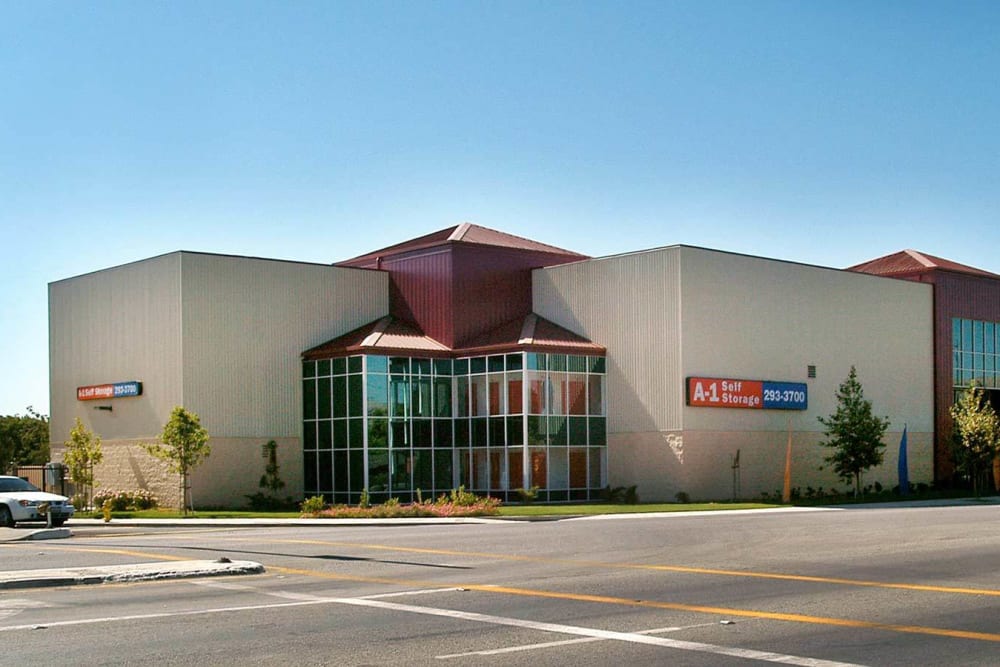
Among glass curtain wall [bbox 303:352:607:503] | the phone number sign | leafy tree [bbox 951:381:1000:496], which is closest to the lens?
the phone number sign

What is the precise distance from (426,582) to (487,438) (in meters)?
33.7

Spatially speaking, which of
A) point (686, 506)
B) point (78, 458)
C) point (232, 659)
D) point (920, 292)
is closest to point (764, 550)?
point (232, 659)

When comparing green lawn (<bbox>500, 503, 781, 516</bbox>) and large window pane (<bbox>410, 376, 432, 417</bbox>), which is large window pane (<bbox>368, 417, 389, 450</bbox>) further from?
green lawn (<bbox>500, 503, 781, 516</bbox>)

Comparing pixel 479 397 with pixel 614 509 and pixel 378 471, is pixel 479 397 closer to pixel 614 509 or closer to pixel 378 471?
pixel 378 471

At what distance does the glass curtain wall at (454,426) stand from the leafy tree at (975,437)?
1765 centimetres

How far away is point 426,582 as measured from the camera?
16.6m

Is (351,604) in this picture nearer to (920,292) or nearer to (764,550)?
(764,550)

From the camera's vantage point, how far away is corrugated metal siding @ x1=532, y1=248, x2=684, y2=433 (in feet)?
158

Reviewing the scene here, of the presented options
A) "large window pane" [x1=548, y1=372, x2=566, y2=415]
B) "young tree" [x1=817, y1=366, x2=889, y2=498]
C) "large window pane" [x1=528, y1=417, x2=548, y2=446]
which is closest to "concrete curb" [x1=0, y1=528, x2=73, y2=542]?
"large window pane" [x1=528, y1=417, x2=548, y2=446]

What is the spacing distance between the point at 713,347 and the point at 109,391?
25.2 metres

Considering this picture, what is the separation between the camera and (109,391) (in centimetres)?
5200

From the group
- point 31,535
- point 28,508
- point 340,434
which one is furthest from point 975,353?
point 31,535

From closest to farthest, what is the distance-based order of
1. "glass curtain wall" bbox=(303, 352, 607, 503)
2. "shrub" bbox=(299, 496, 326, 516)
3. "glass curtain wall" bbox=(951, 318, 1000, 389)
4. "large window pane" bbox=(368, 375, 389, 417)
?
"shrub" bbox=(299, 496, 326, 516), "glass curtain wall" bbox=(303, 352, 607, 503), "large window pane" bbox=(368, 375, 389, 417), "glass curtain wall" bbox=(951, 318, 1000, 389)

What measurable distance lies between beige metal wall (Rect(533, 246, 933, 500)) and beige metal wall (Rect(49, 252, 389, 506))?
10.3 m
